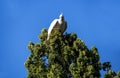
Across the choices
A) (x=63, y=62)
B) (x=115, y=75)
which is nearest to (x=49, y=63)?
(x=63, y=62)

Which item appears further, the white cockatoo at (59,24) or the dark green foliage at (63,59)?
the white cockatoo at (59,24)

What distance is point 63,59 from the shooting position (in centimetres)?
3703

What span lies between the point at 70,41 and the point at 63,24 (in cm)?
109

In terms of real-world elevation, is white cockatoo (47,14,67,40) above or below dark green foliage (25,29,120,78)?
above

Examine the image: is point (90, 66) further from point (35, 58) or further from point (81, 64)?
point (35, 58)

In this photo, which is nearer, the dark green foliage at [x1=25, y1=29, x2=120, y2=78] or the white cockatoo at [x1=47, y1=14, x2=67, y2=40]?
the dark green foliage at [x1=25, y1=29, x2=120, y2=78]

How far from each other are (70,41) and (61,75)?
196 cm

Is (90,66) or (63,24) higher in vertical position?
(63,24)

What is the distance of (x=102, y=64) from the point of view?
37219 millimetres

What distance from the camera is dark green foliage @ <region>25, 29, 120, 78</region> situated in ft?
119

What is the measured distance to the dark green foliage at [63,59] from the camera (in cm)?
3622

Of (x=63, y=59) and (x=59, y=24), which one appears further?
(x=59, y=24)

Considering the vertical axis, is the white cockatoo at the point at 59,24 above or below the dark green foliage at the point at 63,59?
above

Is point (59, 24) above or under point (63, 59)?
above
